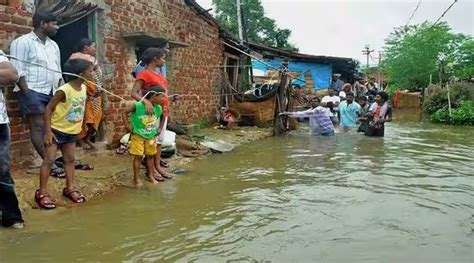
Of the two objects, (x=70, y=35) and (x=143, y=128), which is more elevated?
(x=70, y=35)

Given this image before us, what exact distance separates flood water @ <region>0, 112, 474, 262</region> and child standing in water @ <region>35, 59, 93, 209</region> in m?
0.25

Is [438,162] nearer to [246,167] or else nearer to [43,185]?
[246,167]

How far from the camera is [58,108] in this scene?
4.67 meters

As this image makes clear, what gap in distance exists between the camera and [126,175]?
6062mm

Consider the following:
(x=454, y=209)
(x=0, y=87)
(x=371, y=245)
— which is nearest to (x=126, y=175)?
(x=0, y=87)

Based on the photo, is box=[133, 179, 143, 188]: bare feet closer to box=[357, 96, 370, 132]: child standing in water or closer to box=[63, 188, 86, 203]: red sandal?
box=[63, 188, 86, 203]: red sandal

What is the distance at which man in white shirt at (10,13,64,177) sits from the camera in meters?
5.04

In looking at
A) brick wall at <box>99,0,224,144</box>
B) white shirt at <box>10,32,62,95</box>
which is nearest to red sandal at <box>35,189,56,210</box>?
white shirt at <box>10,32,62,95</box>

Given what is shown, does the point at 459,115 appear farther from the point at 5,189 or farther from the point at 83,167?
the point at 5,189

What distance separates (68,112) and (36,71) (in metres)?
0.85

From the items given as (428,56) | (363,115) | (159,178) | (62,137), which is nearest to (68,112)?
(62,137)

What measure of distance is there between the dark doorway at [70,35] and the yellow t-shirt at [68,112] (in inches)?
114

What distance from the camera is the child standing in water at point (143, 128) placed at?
5.71 metres

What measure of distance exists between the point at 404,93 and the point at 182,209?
88.9 feet
